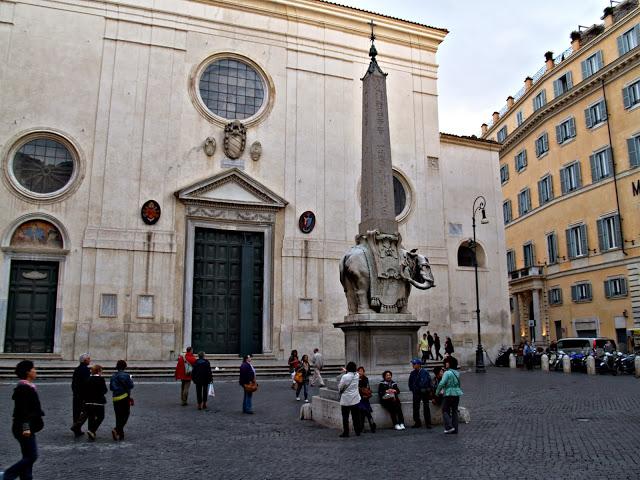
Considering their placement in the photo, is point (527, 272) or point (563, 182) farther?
point (527, 272)

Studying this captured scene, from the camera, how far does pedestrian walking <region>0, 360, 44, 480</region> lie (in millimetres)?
5270

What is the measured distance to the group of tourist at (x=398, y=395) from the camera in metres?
8.86

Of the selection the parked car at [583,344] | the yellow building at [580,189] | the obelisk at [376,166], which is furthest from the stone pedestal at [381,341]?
the yellow building at [580,189]

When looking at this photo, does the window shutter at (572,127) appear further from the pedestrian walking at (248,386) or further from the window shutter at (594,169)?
the pedestrian walking at (248,386)

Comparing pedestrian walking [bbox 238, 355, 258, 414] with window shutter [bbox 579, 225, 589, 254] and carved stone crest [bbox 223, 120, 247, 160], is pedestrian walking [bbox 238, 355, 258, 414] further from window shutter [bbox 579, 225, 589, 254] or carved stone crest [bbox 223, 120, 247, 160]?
window shutter [bbox 579, 225, 589, 254]

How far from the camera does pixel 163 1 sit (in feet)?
74.0

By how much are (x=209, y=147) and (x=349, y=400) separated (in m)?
15.3

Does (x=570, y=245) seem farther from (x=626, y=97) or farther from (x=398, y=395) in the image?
(x=398, y=395)

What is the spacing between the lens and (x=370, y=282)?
10328 millimetres

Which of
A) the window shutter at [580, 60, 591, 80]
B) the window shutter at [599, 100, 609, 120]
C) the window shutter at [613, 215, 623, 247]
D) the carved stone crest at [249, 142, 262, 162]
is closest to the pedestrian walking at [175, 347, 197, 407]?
the carved stone crest at [249, 142, 262, 162]

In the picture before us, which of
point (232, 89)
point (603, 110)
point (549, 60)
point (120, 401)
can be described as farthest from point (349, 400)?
point (549, 60)

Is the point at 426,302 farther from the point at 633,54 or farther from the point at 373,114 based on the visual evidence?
the point at 633,54

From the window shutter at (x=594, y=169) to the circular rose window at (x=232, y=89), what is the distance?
18.8 m

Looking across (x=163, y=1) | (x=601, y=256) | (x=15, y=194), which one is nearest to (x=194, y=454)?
(x=15, y=194)
